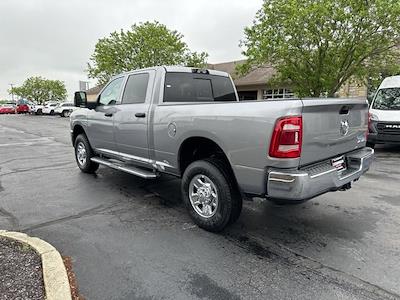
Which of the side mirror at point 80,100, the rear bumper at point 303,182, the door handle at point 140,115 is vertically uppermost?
the side mirror at point 80,100

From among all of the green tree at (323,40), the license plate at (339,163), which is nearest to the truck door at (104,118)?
the license plate at (339,163)

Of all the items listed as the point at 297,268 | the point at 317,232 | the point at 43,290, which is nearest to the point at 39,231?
the point at 43,290

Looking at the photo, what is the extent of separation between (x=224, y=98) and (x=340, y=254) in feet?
10.7

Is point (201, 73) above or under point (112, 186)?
above

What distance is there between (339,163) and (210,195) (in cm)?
156

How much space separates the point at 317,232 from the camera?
12.9 ft

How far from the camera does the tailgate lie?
3.22 meters

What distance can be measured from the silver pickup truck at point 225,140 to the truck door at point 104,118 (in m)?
0.04

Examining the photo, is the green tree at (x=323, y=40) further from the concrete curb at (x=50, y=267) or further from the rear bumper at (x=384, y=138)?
the concrete curb at (x=50, y=267)

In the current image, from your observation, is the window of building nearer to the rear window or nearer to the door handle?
the rear window

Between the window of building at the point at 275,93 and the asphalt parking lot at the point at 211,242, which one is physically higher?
the window of building at the point at 275,93

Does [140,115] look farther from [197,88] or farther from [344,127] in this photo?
[344,127]

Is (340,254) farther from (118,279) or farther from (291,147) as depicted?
(118,279)

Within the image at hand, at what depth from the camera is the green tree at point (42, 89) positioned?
70188mm
